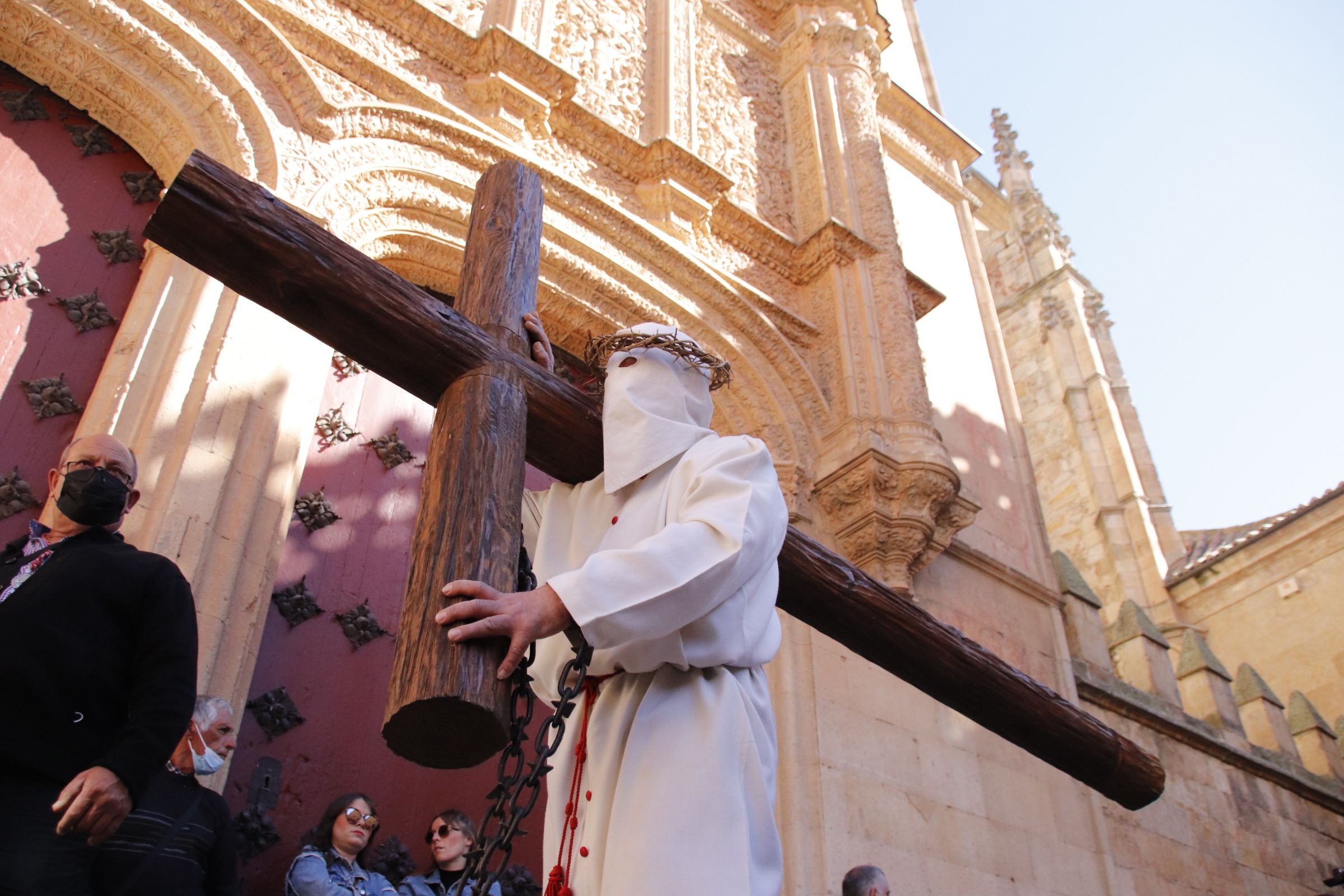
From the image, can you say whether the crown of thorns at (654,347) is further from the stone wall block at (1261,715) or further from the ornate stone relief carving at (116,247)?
the stone wall block at (1261,715)

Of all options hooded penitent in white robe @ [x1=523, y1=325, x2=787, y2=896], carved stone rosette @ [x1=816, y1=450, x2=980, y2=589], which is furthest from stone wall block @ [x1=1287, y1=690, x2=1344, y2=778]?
hooded penitent in white robe @ [x1=523, y1=325, x2=787, y2=896]

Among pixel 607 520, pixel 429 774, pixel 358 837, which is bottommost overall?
pixel 358 837

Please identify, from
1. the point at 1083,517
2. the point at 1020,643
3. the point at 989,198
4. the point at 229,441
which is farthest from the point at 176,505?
the point at 989,198

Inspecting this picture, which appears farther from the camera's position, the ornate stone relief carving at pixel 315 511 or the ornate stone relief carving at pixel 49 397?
the ornate stone relief carving at pixel 315 511

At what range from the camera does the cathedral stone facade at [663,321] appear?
458cm

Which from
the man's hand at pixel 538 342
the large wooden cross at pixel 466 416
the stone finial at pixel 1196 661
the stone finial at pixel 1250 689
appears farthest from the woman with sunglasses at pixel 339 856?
the stone finial at pixel 1250 689

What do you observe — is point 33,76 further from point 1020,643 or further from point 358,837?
point 1020,643

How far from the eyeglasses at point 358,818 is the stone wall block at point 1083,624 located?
19.7ft

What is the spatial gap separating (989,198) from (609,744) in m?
24.7

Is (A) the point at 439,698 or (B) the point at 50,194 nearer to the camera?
(A) the point at 439,698

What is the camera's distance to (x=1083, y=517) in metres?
19.8

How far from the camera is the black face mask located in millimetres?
2732

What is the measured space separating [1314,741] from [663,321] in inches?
351

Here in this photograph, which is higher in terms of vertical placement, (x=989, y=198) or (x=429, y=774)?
(x=989, y=198)
